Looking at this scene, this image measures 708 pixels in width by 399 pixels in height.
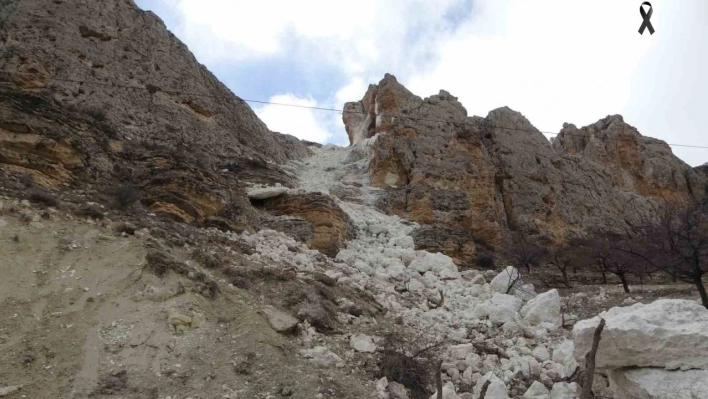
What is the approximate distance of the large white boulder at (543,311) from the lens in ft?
34.4

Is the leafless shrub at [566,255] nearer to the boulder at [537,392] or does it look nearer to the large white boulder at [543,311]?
the large white boulder at [543,311]

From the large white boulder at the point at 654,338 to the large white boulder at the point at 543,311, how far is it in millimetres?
4308

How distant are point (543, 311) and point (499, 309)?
0.98m

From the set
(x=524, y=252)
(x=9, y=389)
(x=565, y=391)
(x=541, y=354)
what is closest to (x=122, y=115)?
(x=9, y=389)

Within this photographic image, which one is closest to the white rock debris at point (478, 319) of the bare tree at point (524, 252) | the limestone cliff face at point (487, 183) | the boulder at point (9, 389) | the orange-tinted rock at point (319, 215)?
the orange-tinted rock at point (319, 215)

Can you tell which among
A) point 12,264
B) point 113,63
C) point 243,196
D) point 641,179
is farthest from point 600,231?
point 12,264

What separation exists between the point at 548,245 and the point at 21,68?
82.1 ft

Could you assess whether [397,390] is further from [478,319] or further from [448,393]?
[478,319]

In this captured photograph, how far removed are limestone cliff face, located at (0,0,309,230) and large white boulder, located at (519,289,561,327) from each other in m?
7.90

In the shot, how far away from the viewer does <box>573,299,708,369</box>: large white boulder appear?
5.61 metres

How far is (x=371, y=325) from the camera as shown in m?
8.70

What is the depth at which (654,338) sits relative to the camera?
5719 millimetres

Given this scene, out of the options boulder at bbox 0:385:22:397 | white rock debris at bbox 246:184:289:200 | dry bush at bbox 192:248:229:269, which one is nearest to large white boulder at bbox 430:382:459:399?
dry bush at bbox 192:248:229:269

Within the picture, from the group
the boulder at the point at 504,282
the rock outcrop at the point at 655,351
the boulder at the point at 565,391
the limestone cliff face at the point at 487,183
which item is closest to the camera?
the rock outcrop at the point at 655,351
